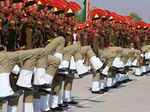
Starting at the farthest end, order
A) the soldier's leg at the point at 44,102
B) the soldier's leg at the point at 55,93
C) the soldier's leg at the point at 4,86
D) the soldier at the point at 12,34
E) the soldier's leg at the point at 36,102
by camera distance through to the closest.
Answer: the soldier's leg at the point at 55,93, the soldier's leg at the point at 44,102, the soldier's leg at the point at 36,102, the soldier at the point at 12,34, the soldier's leg at the point at 4,86

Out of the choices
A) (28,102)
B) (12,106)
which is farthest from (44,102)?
(12,106)

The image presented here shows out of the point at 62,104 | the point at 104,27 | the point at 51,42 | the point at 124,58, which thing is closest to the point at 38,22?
the point at 51,42

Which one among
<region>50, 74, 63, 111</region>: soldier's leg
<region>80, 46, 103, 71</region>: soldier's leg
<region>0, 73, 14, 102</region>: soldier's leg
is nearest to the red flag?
<region>0, 73, 14, 102</region>: soldier's leg

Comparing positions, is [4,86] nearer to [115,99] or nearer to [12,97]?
[12,97]

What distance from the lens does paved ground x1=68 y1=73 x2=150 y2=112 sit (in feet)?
35.3

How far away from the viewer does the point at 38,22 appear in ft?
28.9

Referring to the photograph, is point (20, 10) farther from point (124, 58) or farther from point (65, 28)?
point (124, 58)

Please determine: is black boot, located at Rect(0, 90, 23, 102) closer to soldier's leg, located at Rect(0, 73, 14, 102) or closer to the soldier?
soldier's leg, located at Rect(0, 73, 14, 102)

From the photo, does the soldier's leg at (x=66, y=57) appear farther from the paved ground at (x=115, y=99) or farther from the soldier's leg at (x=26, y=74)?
the soldier's leg at (x=26, y=74)

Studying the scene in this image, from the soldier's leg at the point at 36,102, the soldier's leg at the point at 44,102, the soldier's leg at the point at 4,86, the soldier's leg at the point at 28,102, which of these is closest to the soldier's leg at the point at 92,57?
the soldier's leg at the point at 44,102

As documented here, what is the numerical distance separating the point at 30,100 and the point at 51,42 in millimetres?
1308

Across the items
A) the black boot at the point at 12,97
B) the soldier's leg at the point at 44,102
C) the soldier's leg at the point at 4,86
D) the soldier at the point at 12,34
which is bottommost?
the soldier's leg at the point at 44,102

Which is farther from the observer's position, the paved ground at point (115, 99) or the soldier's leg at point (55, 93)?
the paved ground at point (115, 99)

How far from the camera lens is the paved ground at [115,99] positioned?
1077 cm
